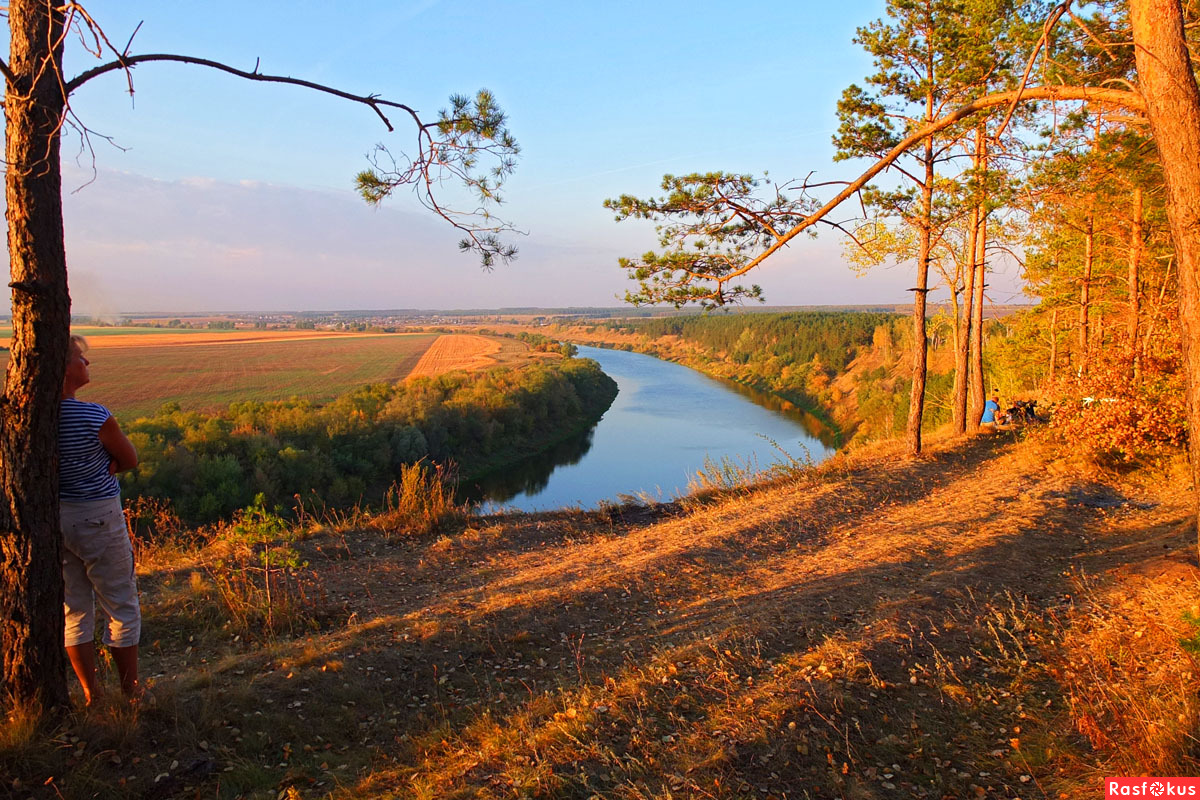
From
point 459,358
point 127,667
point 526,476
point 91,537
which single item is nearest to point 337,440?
point 526,476

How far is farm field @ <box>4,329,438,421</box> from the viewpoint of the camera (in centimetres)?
3322

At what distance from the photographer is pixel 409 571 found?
20.5 ft

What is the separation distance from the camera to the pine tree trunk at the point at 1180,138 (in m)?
2.87

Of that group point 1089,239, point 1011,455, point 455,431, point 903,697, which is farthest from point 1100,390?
point 455,431

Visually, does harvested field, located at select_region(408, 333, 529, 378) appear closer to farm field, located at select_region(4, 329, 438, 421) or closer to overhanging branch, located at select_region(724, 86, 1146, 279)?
farm field, located at select_region(4, 329, 438, 421)

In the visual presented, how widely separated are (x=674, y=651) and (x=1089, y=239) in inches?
551

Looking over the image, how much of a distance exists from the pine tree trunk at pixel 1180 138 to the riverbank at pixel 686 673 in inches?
57.5

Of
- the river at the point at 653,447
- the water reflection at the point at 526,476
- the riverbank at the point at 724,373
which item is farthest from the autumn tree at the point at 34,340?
the riverbank at the point at 724,373

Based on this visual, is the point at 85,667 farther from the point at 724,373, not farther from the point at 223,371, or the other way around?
the point at 724,373

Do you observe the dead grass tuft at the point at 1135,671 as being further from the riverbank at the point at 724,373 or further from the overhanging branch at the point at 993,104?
the riverbank at the point at 724,373

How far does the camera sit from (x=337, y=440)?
27719mm

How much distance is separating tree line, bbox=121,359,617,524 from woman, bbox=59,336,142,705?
1063 centimetres

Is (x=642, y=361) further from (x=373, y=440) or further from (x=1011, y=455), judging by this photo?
(x=1011, y=455)

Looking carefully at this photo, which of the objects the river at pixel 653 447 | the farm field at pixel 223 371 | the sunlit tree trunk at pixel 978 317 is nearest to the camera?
the sunlit tree trunk at pixel 978 317
